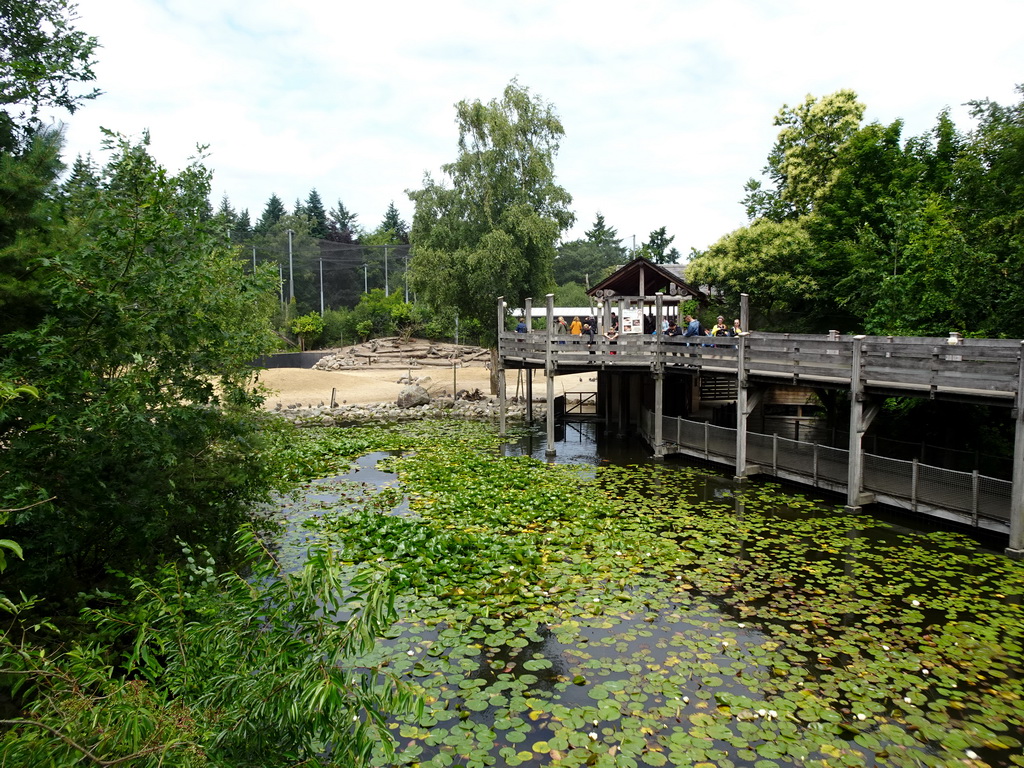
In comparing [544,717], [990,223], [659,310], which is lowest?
[544,717]

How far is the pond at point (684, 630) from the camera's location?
6727 mm

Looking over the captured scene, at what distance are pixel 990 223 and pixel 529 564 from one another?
549 inches

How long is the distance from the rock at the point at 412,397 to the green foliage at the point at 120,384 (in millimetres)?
24417

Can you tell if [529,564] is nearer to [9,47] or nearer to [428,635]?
[428,635]

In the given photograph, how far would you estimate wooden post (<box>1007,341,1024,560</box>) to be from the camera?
1105 centimetres

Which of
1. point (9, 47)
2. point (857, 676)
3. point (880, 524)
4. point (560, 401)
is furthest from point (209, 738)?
point (560, 401)

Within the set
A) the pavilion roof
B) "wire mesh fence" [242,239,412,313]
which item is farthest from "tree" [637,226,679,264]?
the pavilion roof

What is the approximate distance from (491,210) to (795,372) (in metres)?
22.3

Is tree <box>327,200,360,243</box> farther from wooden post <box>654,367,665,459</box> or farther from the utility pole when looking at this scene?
wooden post <box>654,367,665,459</box>

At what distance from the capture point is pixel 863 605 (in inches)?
382

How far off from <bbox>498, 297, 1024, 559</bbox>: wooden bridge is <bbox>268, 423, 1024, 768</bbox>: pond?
4.53ft

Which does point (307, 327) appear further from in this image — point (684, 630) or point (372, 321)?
point (684, 630)

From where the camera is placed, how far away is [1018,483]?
36.7 ft

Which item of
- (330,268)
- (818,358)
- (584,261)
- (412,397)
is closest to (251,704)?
(818,358)
